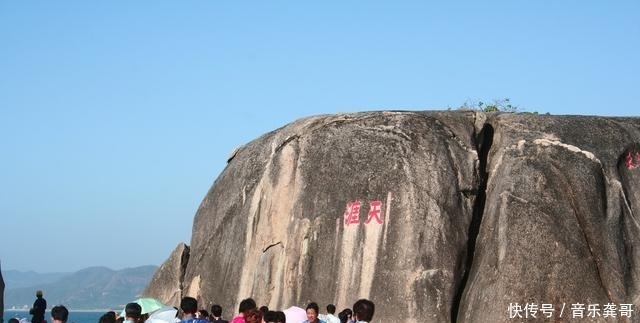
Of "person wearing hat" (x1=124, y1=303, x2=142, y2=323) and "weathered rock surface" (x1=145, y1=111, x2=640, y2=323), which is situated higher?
"weathered rock surface" (x1=145, y1=111, x2=640, y2=323)

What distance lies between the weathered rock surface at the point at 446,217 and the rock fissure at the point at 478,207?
1.2 inches

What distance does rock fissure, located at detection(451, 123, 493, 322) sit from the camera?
71.3 feet

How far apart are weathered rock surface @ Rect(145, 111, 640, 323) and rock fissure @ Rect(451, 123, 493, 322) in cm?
3

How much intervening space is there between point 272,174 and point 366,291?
362 cm

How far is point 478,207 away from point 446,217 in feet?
3.61

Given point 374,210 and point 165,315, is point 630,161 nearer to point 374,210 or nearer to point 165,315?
point 374,210

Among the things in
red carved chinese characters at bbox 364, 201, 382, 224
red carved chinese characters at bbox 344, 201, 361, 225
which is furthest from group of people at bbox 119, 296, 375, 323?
red carved chinese characters at bbox 344, 201, 361, 225

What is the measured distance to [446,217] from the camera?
71.8 feet

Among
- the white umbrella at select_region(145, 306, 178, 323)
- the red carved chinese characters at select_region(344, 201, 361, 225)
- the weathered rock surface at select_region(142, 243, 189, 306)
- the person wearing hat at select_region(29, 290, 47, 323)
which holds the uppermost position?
the red carved chinese characters at select_region(344, 201, 361, 225)

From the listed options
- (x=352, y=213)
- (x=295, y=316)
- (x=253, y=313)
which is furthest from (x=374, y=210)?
(x=253, y=313)

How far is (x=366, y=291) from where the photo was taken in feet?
71.6

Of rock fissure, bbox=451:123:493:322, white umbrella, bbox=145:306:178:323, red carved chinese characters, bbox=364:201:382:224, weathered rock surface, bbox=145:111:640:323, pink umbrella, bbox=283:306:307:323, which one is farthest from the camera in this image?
red carved chinese characters, bbox=364:201:382:224

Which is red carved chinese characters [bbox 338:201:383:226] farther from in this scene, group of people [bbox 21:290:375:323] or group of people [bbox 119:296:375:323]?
group of people [bbox 119:296:375:323]

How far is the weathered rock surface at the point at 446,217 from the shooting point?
69.5 feet
